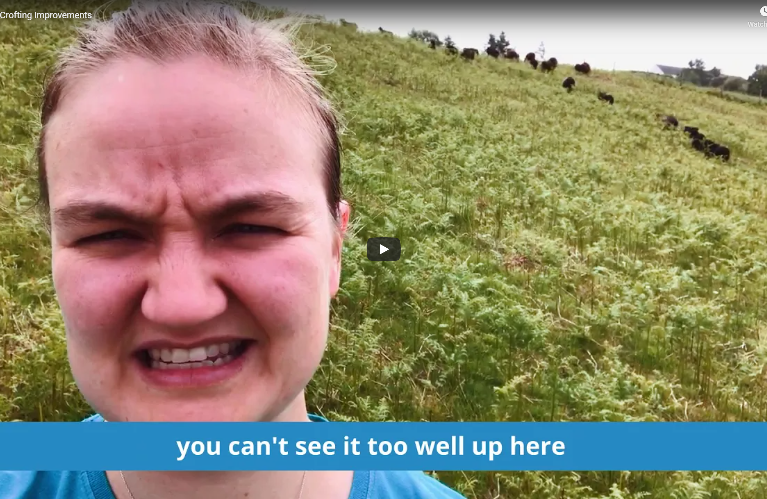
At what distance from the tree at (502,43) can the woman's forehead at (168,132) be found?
0.87 m

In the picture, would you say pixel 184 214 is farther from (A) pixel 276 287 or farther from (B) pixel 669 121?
(B) pixel 669 121

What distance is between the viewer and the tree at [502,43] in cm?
149

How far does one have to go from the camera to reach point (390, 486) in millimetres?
1187

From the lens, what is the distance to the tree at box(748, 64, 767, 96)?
1.65m

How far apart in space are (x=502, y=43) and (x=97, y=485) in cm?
158

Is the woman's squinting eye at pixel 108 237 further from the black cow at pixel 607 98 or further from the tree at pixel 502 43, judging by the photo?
the black cow at pixel 607 98

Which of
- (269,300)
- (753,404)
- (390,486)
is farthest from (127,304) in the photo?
(753,404)

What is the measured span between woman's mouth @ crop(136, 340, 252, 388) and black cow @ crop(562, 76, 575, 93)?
111 inches

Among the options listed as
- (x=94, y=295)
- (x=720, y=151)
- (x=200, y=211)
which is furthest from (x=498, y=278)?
(x=720, y=151)

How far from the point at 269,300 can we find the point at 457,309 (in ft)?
4.63

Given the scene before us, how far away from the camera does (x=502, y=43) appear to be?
1586 mm

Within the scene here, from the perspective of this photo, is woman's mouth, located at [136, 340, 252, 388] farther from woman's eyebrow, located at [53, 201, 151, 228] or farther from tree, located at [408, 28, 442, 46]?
tree, located at [408, 28, 442, 46]

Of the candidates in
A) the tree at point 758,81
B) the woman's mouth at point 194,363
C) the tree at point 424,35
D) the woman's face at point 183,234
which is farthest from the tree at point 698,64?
the woman's mouth at point 194,363

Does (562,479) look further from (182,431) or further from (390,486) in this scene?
(182,431)
